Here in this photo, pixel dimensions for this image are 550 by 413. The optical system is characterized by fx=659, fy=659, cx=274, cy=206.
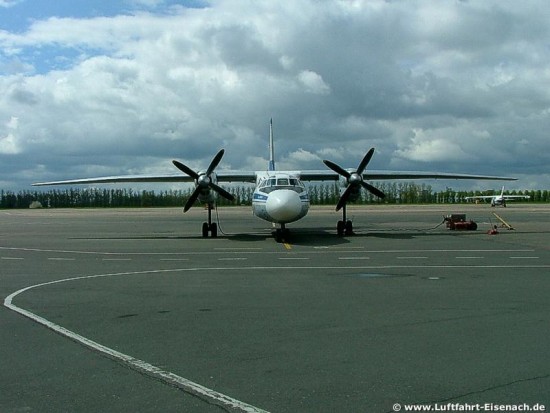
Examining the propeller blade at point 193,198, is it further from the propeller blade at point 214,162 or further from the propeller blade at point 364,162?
the propeller blade at point 364,162

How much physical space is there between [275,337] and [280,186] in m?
20.1

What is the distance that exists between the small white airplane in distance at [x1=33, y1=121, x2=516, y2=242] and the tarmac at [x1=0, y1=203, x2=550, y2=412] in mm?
7895

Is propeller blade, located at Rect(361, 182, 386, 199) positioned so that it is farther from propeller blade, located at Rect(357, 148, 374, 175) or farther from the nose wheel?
the nose wheel

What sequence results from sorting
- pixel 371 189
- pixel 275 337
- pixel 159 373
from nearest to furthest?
pixel 159 373
pixel 275 337
pixel 371 189

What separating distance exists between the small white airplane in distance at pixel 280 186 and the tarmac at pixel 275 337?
7.89 meters

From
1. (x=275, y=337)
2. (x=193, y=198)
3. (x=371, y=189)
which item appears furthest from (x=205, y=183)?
(x=275, y=337)

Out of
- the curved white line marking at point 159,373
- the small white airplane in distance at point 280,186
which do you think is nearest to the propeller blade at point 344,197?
the small white airplane in distance at point 280,186

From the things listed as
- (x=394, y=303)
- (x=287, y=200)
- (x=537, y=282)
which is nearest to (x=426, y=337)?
(x=394, y=303)

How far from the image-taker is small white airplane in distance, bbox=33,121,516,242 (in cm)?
2741

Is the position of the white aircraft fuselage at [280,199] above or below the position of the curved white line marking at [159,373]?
above

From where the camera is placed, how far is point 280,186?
29047mm

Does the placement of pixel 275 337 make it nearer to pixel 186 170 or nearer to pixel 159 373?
pixel 159 373

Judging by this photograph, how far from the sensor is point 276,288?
46.8ft

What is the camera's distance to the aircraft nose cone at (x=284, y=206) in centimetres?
2680
